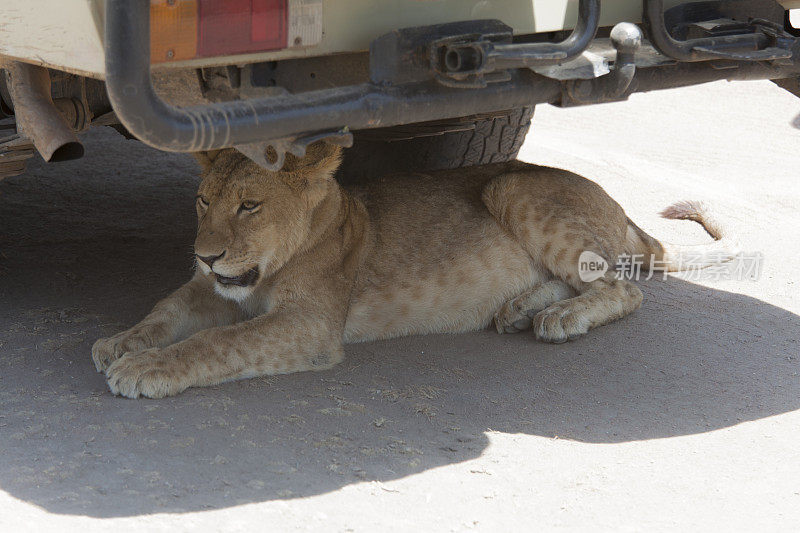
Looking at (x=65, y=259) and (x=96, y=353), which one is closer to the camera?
(x=96, y=353)

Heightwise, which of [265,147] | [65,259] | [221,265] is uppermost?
[265,147]

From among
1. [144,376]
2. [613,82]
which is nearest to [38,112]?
[144,376]

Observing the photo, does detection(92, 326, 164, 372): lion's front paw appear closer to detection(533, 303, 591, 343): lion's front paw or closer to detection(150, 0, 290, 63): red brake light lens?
detection(150, 0, 290, 63): red brake light lens

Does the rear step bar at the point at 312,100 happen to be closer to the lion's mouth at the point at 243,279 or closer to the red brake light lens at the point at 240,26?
the red brake light lens at the point at 240,26

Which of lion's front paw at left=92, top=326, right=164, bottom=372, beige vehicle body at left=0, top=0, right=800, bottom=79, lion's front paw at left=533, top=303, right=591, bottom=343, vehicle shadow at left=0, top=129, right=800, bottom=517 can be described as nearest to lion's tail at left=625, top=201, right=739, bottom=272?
vehicle shadow at left=0, top=129, right=800, bottom=517

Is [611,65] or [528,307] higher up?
[611,65]

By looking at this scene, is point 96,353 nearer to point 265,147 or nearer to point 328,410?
point 328,410

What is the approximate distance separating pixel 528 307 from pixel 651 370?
0.68 m

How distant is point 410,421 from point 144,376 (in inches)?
36.8

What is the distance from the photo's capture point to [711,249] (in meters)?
4.88

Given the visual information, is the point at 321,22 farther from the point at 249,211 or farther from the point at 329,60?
the point at 249,211

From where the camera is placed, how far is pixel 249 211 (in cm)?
362

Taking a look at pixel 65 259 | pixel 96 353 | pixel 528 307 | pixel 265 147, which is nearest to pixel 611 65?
pixel 265 147

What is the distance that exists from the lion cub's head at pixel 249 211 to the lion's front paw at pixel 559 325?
3.59ft
